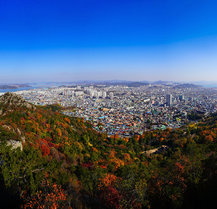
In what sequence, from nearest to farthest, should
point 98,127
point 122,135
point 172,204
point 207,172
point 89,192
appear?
point 172,204 → point 89,192 → point 207,172 → point 122,135 → point 98,127

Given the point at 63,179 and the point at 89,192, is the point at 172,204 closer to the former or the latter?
the point at 89,192

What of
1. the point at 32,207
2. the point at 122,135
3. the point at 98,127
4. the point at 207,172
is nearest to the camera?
the point at 32,207

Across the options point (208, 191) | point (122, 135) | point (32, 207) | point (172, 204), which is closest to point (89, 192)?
point (32, 207)

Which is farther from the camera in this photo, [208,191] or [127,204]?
[208,191]

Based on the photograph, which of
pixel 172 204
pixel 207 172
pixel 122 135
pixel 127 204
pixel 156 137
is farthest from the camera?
pixel 122 135

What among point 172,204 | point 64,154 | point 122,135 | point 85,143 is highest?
point 172,204

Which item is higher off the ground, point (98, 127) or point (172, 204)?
point (172, 204)

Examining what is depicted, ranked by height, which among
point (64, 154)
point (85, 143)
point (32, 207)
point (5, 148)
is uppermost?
point (5, 148)

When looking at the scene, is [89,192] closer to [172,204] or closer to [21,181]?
[21,181]

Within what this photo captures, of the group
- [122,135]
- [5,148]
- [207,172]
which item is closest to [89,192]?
[5,148]
